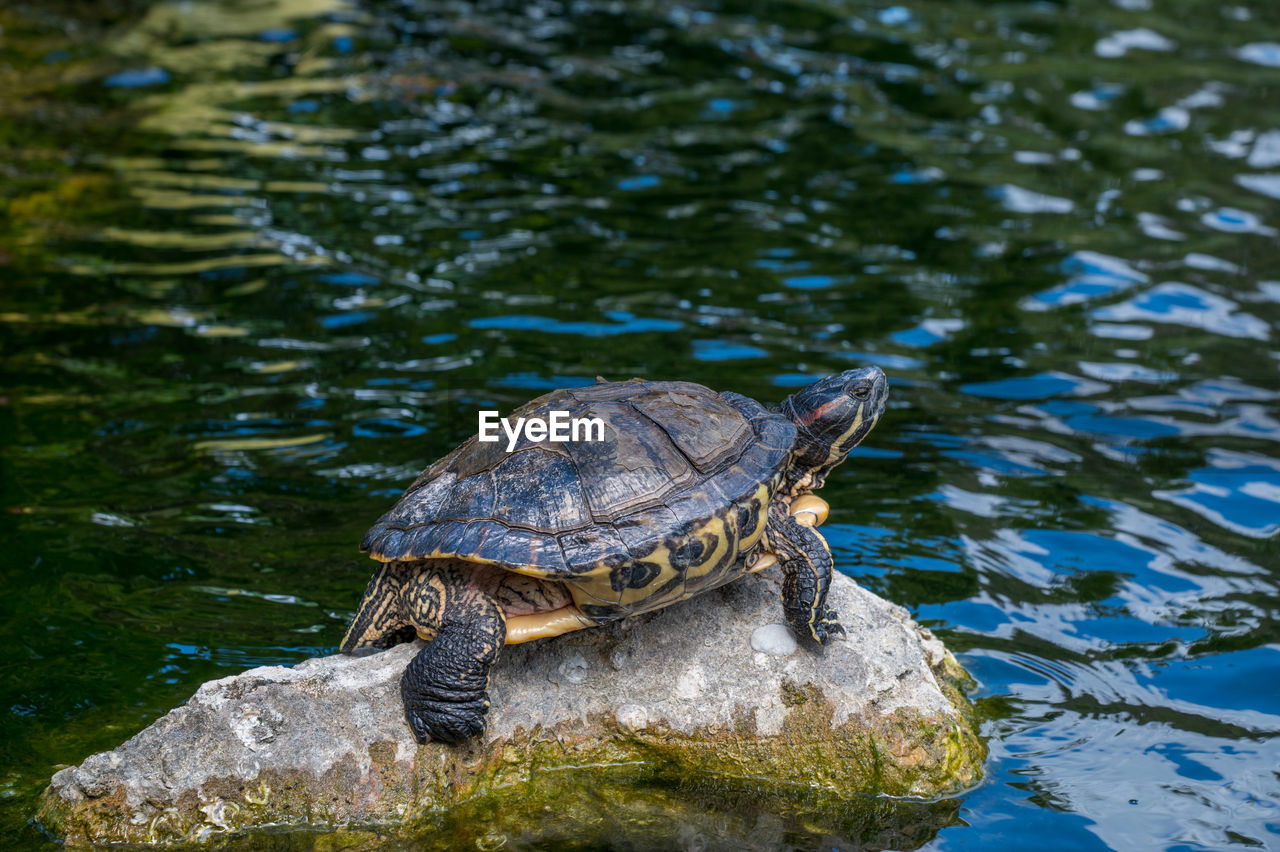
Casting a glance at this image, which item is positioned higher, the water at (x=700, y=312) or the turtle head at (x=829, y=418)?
the turtle head at (x=829, y=418)

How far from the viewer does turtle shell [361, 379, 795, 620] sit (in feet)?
15.0

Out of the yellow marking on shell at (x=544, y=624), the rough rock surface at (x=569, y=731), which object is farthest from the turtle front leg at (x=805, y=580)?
the yellow marking on shell at (x=544, y=624)

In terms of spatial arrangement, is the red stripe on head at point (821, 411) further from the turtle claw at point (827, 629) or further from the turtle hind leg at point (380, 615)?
the turtle hind leg at point (380, 615)

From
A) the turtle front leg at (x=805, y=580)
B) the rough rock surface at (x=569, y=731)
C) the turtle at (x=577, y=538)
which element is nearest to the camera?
the rough rock surface at (x=569, y=731)

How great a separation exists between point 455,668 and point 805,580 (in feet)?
4.73

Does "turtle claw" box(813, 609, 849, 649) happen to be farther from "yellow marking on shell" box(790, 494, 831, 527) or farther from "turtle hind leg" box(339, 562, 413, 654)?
"turtle hind leg" box(339, 562, 413, 654)

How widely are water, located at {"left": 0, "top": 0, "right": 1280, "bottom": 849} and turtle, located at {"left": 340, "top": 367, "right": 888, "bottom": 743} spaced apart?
1.09 metres

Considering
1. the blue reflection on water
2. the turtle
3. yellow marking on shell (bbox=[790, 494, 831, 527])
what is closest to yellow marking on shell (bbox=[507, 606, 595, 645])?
the turtle

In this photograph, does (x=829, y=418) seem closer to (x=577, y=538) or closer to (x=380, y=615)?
(x=577, y=538)

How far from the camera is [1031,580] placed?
6688 mm

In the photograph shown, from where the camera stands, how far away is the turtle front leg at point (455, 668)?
14.8ft

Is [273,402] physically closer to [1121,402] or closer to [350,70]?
[1121,402]

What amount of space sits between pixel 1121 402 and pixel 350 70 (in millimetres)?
11581

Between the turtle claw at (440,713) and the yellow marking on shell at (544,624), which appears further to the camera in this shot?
the yellow marking on shell at (544,624)
